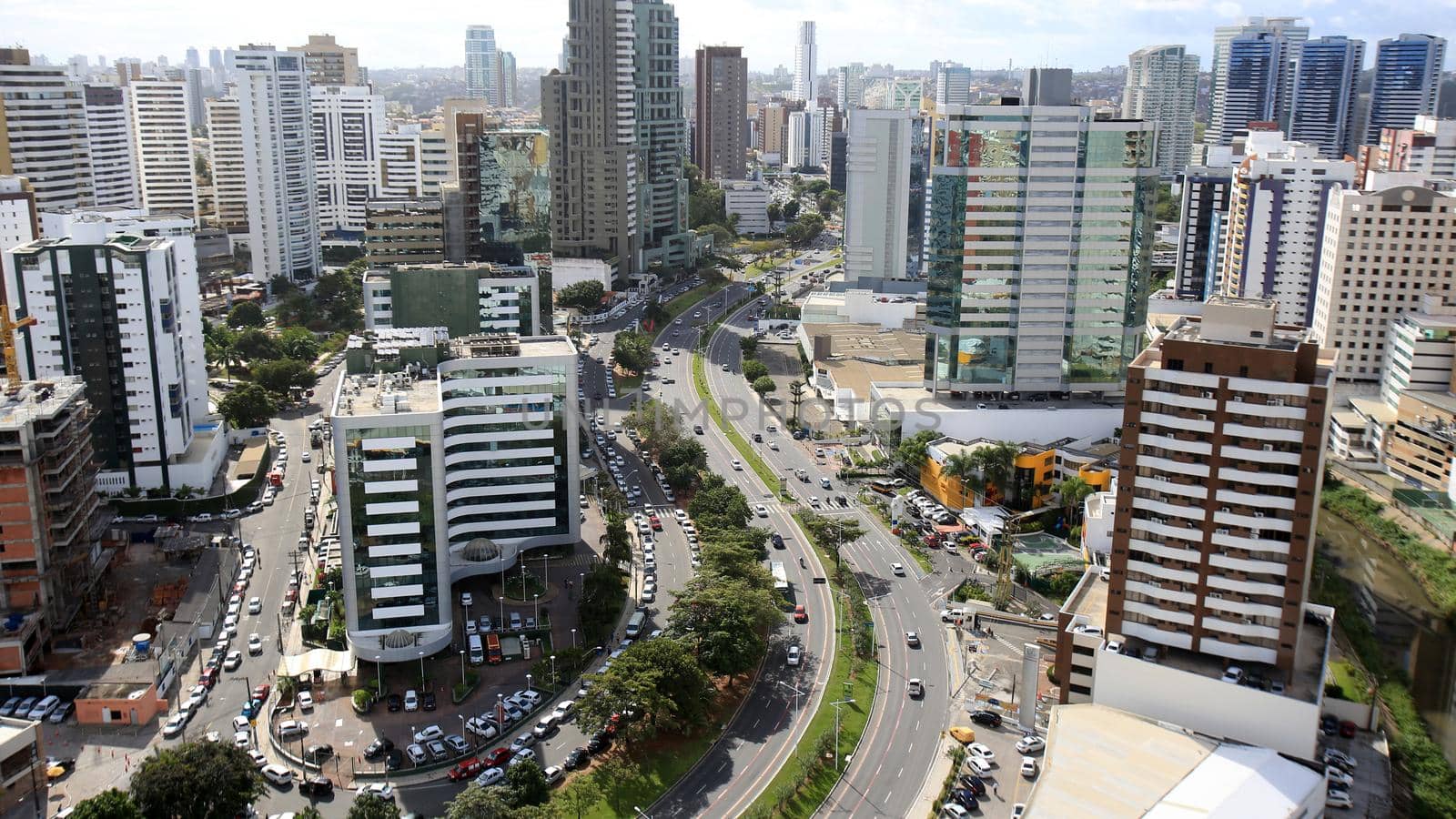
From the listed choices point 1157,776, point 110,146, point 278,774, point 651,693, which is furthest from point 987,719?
point 110,146

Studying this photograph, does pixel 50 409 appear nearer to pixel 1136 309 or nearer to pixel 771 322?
pixel 1136 309

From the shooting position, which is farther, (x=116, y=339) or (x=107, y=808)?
(x=116, y=339)

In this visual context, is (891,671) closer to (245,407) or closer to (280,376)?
(245,407)

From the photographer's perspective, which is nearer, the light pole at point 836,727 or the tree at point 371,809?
the tree at point 371,809

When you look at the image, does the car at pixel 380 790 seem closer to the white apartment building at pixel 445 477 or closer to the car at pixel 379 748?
the car at pixel 379 748

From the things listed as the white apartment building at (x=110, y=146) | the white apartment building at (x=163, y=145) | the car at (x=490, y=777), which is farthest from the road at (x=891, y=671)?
the white apartment building at (x=163, y=145)

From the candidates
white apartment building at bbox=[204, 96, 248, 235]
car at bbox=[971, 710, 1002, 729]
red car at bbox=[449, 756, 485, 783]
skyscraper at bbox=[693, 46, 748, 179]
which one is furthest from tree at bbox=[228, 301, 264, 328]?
skyscraper at bbox=[693, 46, 748, 179]

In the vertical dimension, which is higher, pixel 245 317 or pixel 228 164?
pixel 228 164
